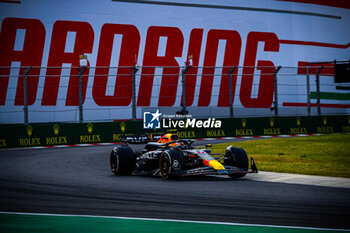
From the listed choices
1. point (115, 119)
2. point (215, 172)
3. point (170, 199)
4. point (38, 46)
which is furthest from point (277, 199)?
point (38, 46)

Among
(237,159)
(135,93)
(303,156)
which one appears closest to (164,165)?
(237,159)

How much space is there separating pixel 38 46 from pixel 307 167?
55.2 ft

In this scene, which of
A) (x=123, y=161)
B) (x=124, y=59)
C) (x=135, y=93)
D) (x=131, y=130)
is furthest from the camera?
(x=124, y=59)

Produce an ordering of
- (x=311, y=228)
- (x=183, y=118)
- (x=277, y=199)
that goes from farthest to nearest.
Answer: (x=183, y=118) → (x=277, y=199) → (x=311, y=228)

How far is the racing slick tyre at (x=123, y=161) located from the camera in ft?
40.1

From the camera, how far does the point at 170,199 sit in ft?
27.6

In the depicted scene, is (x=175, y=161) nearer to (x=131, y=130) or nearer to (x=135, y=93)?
(x=131, y=130)

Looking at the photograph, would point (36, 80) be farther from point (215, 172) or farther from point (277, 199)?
point (277, 199)

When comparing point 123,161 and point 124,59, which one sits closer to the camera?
point 123,161

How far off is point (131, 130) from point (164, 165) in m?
11.7

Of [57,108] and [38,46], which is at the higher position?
[38,46]

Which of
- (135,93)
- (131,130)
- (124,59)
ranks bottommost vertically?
(131,130)

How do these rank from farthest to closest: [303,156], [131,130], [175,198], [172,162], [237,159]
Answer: [131,130] → [303,156] → [237,159] → [172,162] → [175,198]

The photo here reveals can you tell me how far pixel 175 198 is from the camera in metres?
8.49
